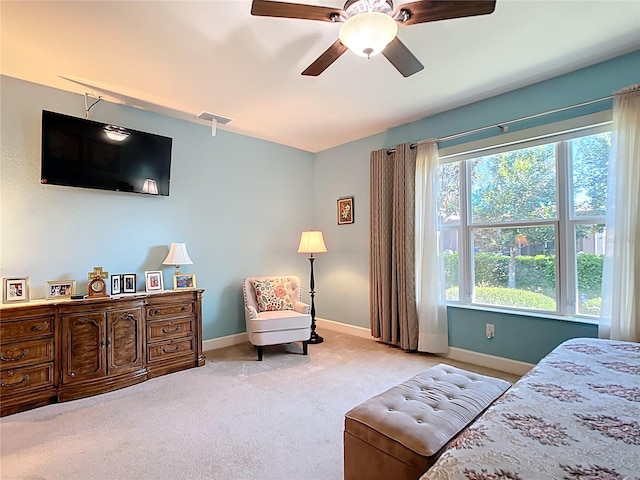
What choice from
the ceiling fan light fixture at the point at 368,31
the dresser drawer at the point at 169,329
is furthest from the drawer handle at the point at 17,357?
the ceiling fan light fixture at the point at 368,31

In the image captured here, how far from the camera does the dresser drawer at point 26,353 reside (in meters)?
2.34

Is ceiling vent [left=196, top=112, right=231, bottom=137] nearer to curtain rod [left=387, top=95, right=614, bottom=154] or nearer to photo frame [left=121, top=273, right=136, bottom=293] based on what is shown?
photo frame [left=121, top=273, right=136, bottom=293]

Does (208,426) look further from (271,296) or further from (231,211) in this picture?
(231,211)

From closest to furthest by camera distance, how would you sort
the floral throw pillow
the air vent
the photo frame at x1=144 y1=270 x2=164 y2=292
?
the photo frame at x1=144 y1=270 x2=164 y2=292, the air vent, the floral throw pillow

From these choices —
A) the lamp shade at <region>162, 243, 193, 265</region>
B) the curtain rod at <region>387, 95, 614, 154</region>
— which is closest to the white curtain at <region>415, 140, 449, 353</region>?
the curtain rod at <region>387, 95, 614, 154</region>

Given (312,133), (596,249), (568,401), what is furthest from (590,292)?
(312,133)

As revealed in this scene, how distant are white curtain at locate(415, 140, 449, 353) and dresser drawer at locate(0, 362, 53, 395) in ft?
11.2

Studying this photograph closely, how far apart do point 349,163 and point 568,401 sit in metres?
3.80

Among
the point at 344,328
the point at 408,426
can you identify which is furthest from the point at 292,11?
the point at 344,328

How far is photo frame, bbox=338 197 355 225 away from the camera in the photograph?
4.52m

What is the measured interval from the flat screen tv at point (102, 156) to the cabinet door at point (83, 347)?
4.07ft

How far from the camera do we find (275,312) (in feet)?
12.5

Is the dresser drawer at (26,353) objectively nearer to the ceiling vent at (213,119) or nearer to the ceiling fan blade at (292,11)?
the ceiling vent at (213,119)

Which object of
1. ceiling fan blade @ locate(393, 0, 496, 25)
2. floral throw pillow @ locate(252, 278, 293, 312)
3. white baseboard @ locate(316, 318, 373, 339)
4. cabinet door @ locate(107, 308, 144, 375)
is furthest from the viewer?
white baseboard @ locate(316, 318, 373, 339)
